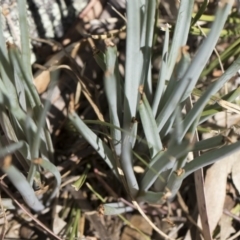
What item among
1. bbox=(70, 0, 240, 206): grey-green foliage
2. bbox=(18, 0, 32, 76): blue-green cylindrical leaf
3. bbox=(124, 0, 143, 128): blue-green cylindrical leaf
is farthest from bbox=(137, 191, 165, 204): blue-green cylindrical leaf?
bbox=(18, 0, 32, 76): blue-green cylindrical leaf

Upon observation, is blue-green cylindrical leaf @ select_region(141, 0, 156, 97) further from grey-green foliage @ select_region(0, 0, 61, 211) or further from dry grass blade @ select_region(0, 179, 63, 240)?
dry grass blade @ select_region(0, 179, 63, 240)

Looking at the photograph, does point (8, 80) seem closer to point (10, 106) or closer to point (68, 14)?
point (10, 106)

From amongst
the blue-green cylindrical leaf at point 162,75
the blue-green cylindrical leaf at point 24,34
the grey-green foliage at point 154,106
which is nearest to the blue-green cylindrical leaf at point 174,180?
the grey-green foliage at point 154,106

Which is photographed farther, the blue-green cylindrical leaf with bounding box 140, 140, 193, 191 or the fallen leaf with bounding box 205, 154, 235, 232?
the fallen leaf with bounding box 205, 154, 235, 232

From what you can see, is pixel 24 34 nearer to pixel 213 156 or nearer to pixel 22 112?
pixel 22 112

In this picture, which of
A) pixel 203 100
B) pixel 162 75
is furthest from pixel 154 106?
pixel 203 100

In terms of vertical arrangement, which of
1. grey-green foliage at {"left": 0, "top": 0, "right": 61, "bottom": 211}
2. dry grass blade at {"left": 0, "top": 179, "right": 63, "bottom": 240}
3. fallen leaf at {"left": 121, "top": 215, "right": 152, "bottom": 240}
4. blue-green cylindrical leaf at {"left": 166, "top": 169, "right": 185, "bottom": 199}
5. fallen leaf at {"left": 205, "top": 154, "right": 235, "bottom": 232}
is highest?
grey-green foliage at {"left": 0, "top": 0, "right": 61, "bottom": 211}

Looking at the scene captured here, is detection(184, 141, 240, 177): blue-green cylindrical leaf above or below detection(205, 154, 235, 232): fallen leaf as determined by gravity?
above

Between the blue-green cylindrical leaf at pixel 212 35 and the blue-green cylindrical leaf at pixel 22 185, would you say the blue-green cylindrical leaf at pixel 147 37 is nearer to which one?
the blue-green cylindrical leaf at pixel 212 35
